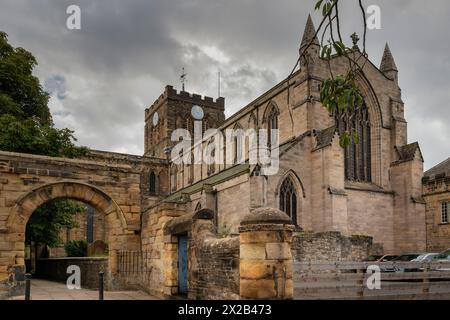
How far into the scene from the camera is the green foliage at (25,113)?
62.7ft

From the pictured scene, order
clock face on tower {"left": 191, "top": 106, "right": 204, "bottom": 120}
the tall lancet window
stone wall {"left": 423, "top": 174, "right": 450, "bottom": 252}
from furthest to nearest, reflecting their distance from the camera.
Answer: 1. clock face on tower {"left": 191, "top": 106, "right": 204, "bottom": 120}
2. the tall lancet window
3. stone wall {"left": 423, "top": 174, "right": 450, "bottom": 252}

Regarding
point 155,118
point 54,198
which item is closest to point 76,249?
point 54,198

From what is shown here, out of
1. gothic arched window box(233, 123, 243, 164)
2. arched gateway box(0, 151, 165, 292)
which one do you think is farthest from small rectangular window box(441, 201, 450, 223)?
arched gateway box(0, 151, 165, 292)

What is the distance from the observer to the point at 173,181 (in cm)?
4781

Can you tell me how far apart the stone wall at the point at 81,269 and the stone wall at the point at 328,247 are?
9910mm

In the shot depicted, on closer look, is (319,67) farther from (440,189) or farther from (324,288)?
(324,288)

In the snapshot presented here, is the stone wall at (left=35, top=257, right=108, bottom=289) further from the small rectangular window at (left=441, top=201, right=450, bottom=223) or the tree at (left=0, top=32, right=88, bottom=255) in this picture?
the small rectangular window at (left=441, top=201, right=450, bottom=223)

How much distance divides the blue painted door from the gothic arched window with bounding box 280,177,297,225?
1483 centimetres

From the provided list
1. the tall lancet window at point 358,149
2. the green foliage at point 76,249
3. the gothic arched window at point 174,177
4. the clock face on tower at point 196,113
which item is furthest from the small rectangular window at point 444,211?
the clock face on tower at point 196,113

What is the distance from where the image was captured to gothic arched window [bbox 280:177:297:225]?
26827 millimetres

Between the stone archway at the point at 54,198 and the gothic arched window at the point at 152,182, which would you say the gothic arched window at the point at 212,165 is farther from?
the stone archway at the point at 54,198

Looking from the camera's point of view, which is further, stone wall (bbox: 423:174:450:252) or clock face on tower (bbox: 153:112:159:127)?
clock face on tower (bbox: 153:112:159:127)

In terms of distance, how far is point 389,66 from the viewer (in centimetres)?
3291
